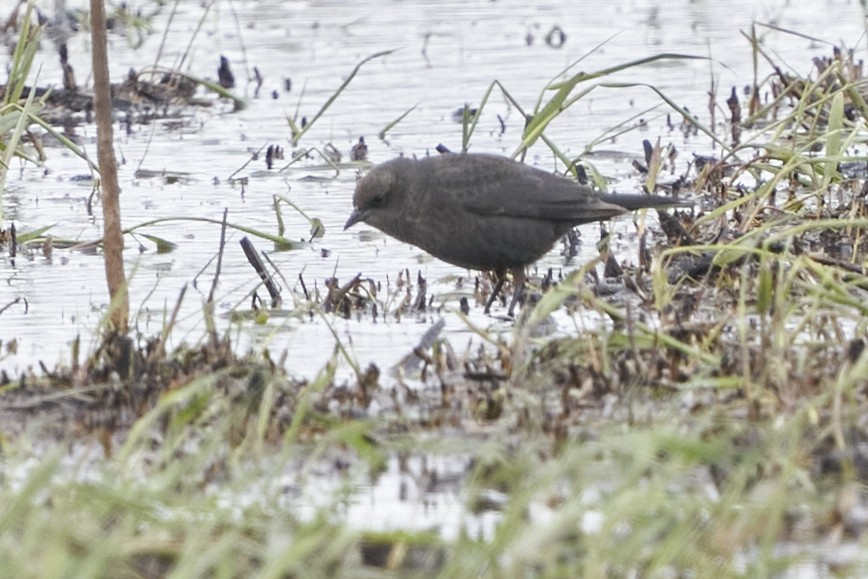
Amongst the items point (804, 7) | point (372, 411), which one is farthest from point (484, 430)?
point (804, 7)

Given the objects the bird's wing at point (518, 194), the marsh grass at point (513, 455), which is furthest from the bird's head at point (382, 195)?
the marsh grass at point (513, 455)

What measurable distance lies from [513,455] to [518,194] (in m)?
2.74

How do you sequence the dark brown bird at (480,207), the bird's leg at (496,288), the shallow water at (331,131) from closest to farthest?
the shallow water at (331,131)
the bird's leg at (496,288)
the dark brown bird at (480,207)

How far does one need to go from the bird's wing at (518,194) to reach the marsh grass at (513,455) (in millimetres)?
857

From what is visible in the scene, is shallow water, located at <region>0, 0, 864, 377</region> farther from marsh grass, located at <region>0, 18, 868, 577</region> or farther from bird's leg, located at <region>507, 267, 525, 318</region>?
marsh grass, located at <region>0, 18, 868, 577</region>

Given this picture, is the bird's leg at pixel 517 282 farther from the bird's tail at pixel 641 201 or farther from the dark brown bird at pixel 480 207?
the bird's tail at pixel 641 201

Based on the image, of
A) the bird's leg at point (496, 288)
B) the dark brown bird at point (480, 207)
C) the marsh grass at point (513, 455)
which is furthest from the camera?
the dark brown bird at point (480, 207)

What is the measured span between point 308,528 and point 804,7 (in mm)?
12440

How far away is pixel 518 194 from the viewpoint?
23.1 ft

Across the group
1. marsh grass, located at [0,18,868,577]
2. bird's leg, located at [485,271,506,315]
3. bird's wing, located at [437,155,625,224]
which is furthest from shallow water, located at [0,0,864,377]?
marsh grass, located at [0,18,868,577]

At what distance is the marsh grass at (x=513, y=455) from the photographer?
137 inches

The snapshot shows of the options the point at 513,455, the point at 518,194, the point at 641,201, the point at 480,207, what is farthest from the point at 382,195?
the point at 513,455

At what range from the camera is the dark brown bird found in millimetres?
6895

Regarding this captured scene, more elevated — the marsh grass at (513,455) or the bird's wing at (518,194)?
the bird's wing at (518,194)
